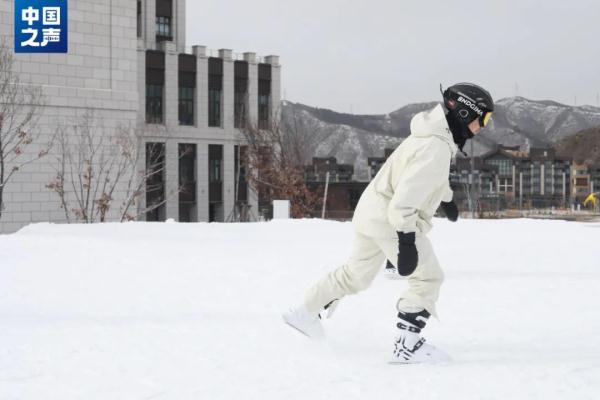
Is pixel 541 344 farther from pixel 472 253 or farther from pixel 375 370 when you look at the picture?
pixel 472 253

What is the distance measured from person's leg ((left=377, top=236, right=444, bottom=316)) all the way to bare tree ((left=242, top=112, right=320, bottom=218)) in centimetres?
2339

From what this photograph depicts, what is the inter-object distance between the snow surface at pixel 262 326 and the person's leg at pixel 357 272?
0.36m

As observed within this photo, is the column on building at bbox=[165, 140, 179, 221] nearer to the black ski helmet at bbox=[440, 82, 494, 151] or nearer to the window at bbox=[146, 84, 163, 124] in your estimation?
the window at bbox=[146, 84, 163, 124]

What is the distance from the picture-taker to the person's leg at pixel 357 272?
4238 mm

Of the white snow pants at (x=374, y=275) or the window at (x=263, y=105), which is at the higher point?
the window at (x=263, y=105)

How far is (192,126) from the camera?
4716 cm

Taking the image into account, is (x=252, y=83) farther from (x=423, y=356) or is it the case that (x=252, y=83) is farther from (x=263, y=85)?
(x=423, y=356)

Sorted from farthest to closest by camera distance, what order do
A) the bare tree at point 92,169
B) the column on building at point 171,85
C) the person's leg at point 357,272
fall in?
1. the column on building at point 171,85
2. the bare tree at point 92,169
3. the person's leg at point 357,272

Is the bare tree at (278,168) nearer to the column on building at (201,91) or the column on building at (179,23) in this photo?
the column on building at (201,91)

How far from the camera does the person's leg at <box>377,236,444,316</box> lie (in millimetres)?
4008

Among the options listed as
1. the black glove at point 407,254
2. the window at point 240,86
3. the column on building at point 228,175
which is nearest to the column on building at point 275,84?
the window at point 240,86

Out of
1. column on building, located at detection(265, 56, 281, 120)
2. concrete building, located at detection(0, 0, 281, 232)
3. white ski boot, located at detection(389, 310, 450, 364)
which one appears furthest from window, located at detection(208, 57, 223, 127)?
white ski boot, located at detection(389, 310, 450, 364)

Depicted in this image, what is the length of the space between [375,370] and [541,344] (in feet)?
4.24

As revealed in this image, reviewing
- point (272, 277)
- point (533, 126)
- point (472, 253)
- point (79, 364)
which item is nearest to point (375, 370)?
point (79, 364)
